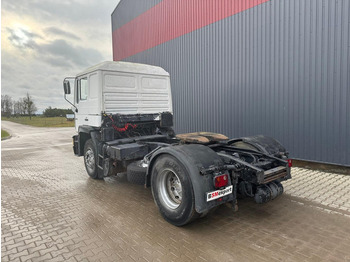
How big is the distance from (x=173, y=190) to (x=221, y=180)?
99 centimetres

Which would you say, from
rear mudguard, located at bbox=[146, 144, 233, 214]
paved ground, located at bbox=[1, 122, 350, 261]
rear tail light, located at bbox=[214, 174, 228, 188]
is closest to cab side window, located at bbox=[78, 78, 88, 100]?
paved ground, located at bbox=[1, 122, 350, 261]

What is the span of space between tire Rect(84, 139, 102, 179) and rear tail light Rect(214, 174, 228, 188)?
401cm

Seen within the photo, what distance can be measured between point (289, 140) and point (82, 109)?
6.60m

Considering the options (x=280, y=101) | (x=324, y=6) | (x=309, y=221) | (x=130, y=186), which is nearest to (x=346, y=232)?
(x=309, y=221)

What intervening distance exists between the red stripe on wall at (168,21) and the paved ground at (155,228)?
7384 mm

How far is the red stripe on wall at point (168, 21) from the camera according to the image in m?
10.0

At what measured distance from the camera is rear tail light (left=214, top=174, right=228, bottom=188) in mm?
3541

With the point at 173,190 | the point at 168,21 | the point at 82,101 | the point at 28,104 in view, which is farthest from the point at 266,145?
the point at 28,104

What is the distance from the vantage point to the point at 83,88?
276 inches

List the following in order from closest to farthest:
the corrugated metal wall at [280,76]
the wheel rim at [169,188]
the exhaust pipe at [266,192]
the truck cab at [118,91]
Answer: the exhaust pipe at [266,192] < the wheel rim at [169,188] < the truck cab at [118,91] < the corrugated metal wall at [280,76]

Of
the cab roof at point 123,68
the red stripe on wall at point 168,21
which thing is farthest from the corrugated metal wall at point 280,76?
the cab roof at point 123,68

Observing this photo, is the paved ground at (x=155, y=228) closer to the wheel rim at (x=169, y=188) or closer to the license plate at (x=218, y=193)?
the wheel rim at (x=169, y=188)

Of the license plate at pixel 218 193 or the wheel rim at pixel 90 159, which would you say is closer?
the license plate at pixel 218 193

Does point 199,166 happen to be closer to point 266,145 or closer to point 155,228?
point 155,228
